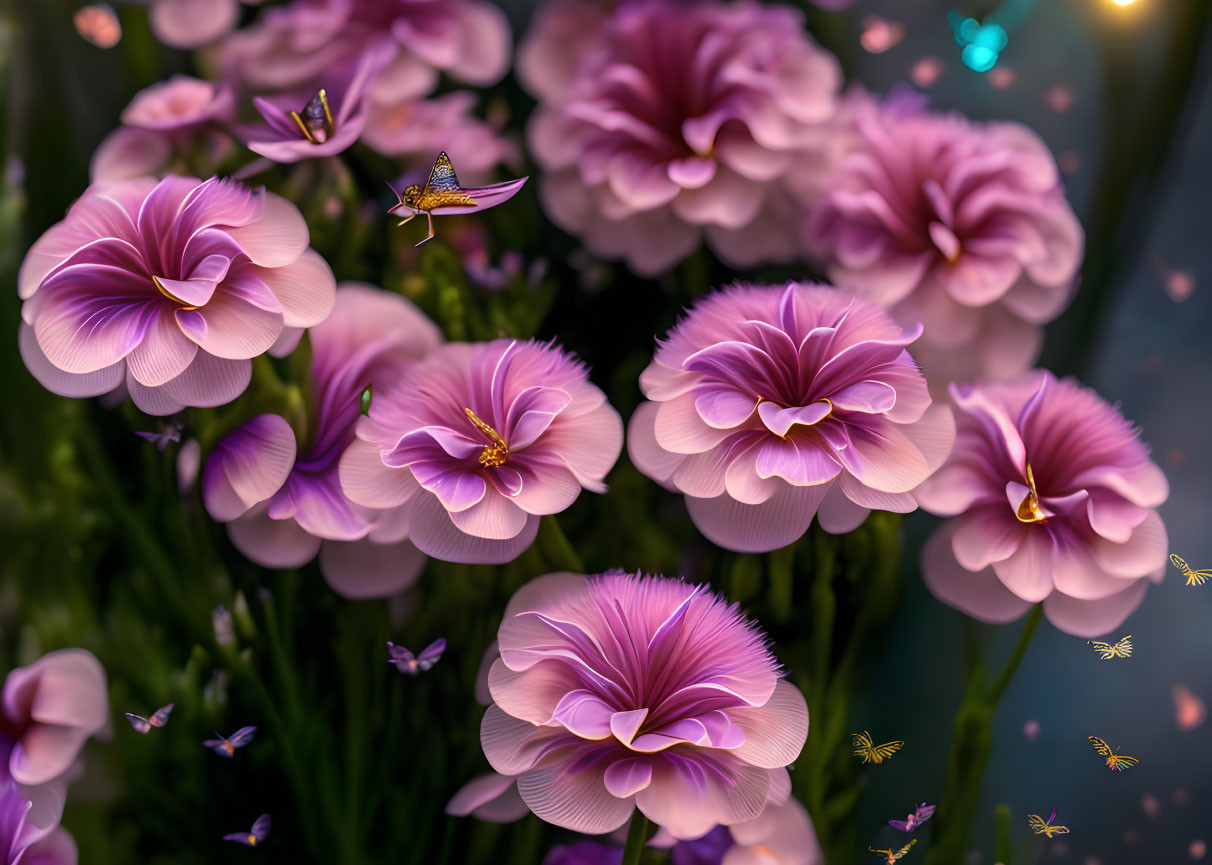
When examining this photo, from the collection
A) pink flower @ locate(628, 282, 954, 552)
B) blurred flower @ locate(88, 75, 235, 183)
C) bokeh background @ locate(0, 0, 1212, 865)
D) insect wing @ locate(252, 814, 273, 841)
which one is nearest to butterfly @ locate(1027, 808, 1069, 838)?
bokeh background @ locate(0, 0, 1212, 865)

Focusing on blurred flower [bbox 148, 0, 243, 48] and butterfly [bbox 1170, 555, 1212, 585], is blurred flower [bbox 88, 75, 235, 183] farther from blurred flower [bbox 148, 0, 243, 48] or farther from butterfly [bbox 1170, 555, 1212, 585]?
butterfly [bbox 1170, 555, 1212, 585]

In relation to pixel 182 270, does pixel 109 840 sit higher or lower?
lower

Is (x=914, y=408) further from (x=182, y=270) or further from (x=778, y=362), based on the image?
(x=182, y=270)

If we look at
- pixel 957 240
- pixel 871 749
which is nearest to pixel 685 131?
pixel 957 240

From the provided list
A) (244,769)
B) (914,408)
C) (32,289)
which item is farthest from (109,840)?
(914,408)

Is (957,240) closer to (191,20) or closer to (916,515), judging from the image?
(916,515)

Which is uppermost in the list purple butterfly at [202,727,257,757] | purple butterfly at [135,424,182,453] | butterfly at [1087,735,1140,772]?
purple butterfly at [135,424,182,453]
